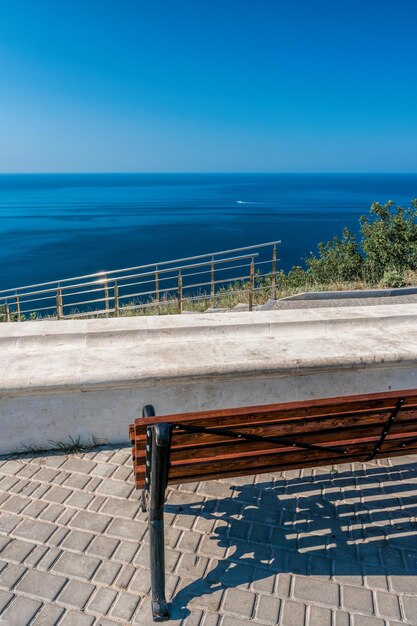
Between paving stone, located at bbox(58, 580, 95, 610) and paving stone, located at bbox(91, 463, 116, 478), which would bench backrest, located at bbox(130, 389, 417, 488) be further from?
paving stone, located at bbox(91, 463, 116, 478)

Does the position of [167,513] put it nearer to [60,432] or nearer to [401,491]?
[60,432]

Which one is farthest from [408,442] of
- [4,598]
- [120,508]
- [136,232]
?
[136,232]

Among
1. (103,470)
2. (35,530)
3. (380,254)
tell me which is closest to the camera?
(35,530)

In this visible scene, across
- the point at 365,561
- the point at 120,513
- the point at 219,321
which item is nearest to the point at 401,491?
the point at 365,561

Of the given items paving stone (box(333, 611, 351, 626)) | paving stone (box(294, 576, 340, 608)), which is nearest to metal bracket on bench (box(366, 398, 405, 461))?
paving stone (box(294, 576, 340, 608))

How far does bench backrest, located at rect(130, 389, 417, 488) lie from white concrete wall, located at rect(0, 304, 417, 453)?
3.44ft

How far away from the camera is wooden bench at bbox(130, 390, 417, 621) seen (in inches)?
97.7

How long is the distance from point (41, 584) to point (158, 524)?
799mm

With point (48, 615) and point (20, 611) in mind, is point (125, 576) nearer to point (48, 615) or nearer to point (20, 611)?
point (48, 615)

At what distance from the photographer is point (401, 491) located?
11.4 ft

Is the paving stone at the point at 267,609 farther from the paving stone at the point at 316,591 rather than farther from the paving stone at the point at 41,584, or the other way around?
the paving stone at the point at 41,584

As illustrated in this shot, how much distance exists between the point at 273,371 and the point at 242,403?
1.29 ft

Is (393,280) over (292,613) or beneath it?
beneath

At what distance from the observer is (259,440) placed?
105 inches
